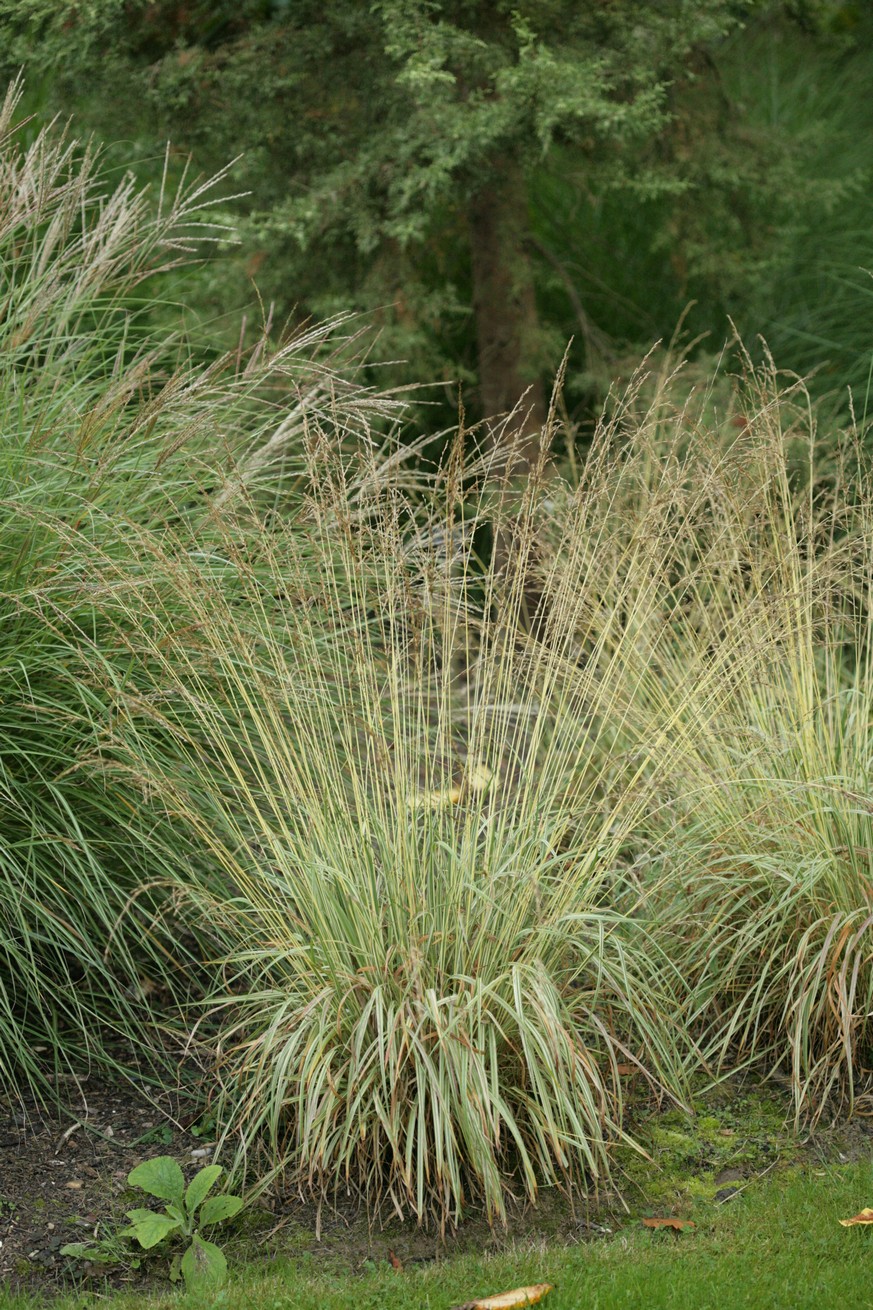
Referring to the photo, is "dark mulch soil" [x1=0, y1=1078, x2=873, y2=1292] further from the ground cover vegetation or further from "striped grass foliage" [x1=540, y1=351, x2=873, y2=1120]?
"striped grass foliage" [x1=540, y1=351, x2=873, y2=1120]

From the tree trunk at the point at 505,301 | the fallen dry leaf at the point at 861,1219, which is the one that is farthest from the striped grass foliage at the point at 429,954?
the tree trunk at the point at 505,301

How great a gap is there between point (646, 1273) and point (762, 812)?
1.38 meters

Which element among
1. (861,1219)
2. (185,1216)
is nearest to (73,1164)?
(185,1216)

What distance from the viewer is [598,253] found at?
28.6ft

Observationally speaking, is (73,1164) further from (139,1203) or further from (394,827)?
(394,827)

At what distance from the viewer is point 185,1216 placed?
10.3ft

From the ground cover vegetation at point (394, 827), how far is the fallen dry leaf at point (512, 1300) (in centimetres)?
22

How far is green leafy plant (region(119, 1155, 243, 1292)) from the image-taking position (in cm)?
300

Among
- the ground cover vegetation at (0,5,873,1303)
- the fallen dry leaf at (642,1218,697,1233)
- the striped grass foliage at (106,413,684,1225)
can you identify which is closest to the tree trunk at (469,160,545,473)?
the ground cover vegetation at (0,5,873,1303)

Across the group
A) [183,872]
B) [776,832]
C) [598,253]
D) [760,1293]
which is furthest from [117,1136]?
[598,253]

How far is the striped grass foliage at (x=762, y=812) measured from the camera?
11.7 feet

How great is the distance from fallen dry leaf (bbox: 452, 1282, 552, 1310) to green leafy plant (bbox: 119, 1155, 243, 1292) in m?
0.57

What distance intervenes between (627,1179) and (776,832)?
102 centimetres

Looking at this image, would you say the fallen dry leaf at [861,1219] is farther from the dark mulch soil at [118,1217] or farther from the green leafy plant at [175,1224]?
the green leafy plant at [175,1224]
